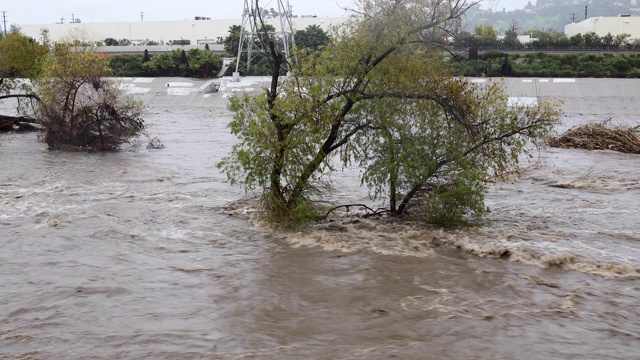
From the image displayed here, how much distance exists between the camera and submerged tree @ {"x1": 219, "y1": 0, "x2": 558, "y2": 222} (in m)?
13.0

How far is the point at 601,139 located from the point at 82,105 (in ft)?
53.1

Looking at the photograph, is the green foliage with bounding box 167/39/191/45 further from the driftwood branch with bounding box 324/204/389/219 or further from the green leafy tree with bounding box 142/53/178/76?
the driftwood branch with bounding box 324/204/389/219

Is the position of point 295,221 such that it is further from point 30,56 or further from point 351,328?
point 30,56

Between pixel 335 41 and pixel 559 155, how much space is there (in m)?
11.1

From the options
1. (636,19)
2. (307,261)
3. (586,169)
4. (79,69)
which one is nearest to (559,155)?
(586,169)

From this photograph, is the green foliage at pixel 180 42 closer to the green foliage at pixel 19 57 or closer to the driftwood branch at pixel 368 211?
the green foliage at pixel 19 57

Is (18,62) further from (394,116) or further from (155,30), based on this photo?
(155,30)

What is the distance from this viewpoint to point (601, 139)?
22.7 m

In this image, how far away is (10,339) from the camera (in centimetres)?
812

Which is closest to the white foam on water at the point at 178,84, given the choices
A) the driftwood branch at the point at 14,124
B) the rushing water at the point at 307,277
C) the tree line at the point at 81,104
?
the driftwood branch at the point at 14,124

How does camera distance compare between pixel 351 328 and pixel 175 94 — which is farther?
pixel 175 94

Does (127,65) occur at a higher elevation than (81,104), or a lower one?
higher

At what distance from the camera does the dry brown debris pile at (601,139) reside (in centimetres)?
2197

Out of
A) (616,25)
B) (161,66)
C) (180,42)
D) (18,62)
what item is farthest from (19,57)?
(616,25)
